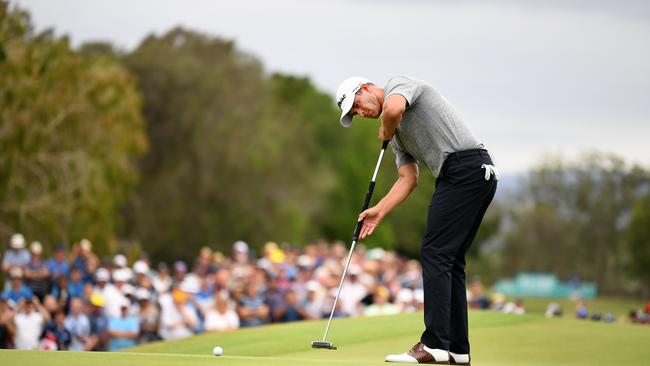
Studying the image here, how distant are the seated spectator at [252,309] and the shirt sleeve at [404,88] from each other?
11.9 m

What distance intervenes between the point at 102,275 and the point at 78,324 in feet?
6.32

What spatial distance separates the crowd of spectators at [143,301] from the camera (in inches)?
698

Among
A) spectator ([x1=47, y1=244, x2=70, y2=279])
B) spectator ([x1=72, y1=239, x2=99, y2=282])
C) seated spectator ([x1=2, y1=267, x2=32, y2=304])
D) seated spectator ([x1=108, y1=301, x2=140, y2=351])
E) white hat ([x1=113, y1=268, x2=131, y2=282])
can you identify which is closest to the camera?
seated spectator ([x1=108, y1=301, x2=140, y2=351])

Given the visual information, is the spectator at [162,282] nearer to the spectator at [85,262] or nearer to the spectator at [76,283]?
the spectator at [85,262]

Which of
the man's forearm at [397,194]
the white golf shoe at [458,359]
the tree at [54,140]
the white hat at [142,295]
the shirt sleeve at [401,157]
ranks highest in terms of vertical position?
the tree at [54,140]

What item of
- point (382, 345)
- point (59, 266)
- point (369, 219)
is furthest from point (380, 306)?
point (369, 219)

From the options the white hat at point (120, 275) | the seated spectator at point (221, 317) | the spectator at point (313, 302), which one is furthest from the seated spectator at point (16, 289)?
the spectator at point (313, 302)

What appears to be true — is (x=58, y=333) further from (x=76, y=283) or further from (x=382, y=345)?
(x=382, y=345)

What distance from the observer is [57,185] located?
33.3m

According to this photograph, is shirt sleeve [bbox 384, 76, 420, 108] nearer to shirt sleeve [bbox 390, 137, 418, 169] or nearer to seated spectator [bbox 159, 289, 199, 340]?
shirt sleeve [bbox 390, 137, 418, 169]

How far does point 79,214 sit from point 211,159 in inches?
970

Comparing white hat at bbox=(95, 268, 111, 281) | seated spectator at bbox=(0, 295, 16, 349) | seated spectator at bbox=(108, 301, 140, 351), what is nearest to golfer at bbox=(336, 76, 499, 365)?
seated spectator at bbox=(0, 295, 16, 349)

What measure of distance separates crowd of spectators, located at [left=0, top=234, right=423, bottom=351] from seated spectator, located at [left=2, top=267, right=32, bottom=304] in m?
0.02

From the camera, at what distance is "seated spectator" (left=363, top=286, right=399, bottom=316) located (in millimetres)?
20391
